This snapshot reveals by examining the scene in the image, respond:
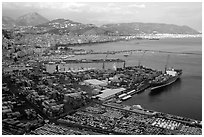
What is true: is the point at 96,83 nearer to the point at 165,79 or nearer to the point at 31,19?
the point at 165,79

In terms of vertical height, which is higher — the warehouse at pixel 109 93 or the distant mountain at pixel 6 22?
the distant mountain at pixel 6 22

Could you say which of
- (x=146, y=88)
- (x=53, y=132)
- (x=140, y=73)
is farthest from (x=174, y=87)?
(x=53, y=132)

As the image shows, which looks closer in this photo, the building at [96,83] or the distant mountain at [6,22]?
the building at [96,83]

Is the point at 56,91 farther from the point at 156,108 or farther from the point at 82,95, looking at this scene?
the point at 156,108

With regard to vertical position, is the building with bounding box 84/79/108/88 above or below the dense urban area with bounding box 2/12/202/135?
above

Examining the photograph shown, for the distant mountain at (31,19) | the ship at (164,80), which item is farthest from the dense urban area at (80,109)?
the distant mountain at (31,19)

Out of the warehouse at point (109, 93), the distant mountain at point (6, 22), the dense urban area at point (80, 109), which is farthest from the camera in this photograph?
the distant mountain at point (6, 22)

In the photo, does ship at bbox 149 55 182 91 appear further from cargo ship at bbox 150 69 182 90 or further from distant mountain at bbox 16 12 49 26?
distant mountain at bbox 16 12 49 26

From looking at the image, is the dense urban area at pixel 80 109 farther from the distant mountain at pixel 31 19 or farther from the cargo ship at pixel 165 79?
the distant mountain at pixel 31 19

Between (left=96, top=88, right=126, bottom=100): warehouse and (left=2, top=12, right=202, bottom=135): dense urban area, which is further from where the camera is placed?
(left=96, top=88, right=126, bottom=100): warehouse

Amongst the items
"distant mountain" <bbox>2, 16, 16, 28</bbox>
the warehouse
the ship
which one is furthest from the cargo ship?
"distant mountain" <bbox>2, 16, 16, 28</bbox>
